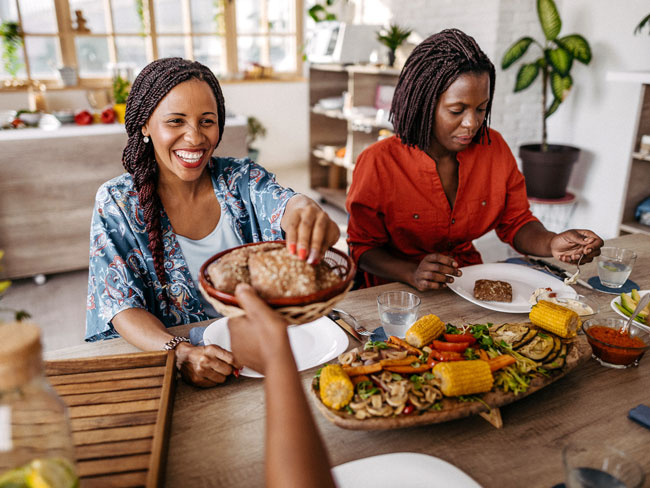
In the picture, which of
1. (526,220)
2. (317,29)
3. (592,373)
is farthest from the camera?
(317,29)

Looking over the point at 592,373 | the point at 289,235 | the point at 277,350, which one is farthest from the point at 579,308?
the point at 277,350

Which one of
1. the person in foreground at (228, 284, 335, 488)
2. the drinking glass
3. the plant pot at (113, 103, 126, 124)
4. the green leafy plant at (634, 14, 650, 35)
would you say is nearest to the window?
the plant pot at (113, 103, 126, 124)

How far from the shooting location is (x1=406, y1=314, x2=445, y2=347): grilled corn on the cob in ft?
3.43

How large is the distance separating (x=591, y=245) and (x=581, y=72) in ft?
7.94

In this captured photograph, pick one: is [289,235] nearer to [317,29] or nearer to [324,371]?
[324,371]

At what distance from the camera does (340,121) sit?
17.8ft

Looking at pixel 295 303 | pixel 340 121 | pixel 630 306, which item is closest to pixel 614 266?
pixel 630 306

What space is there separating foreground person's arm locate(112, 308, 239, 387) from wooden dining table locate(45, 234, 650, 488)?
0.03 metres

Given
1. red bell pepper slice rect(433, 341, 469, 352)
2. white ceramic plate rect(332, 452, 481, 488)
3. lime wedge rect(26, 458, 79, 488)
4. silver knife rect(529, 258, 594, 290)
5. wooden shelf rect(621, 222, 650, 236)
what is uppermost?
lime wedge rect(26, 458, 79, 488)

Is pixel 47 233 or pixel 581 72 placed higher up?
pixel 581 72

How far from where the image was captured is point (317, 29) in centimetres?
512

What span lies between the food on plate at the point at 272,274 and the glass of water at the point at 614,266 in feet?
3.31

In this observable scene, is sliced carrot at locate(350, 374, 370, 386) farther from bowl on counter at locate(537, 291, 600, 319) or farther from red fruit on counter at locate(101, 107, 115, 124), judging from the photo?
red fruit on counter at locate(101, 107, 115, 124)

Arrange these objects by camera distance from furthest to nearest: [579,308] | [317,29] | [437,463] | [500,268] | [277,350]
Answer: [317,29], [500,268], [579,308], [437,463], [277,350]
